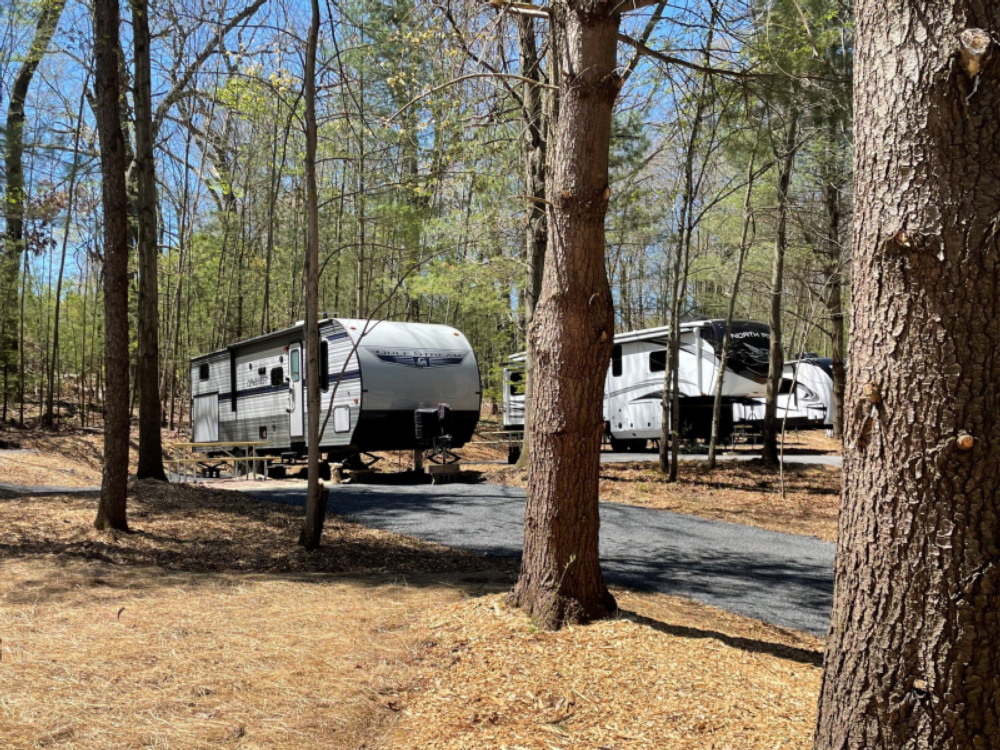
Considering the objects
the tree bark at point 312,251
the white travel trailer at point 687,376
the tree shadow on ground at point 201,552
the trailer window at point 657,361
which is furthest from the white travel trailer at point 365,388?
the tree bark at point 312,251

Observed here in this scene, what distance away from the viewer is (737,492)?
12.7 meters

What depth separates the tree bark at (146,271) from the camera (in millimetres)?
11031

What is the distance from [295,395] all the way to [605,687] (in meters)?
11.8

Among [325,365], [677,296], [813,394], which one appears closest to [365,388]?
[325,365]

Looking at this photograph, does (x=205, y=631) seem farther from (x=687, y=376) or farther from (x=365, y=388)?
(x=687, y=376)

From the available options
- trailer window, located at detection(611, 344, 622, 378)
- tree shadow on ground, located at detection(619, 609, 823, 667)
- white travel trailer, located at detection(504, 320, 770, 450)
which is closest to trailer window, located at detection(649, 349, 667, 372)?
white travel trailer, located at detection(504, 320, 770, 450)

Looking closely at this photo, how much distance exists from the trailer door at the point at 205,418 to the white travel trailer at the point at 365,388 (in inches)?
59.8

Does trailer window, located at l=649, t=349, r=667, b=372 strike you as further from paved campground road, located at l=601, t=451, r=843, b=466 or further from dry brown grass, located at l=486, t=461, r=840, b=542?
dry brown grass, located at l=486, t=461, r=840, b=542

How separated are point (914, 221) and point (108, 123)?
736cm

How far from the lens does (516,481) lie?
43.8 feet

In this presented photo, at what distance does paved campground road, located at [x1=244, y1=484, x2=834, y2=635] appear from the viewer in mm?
6301

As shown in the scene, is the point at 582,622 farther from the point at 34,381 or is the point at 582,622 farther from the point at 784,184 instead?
the point at 34,381

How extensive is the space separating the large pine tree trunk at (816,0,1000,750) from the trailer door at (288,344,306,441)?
12774mm

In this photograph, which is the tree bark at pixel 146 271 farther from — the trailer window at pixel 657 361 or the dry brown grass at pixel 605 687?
the trailer window at pixel 657 361
